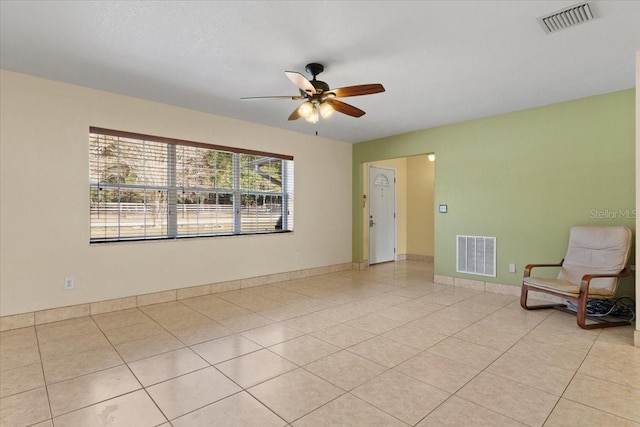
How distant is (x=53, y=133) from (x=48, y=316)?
1930mm

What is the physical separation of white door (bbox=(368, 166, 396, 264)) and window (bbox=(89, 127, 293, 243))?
2.05 meters

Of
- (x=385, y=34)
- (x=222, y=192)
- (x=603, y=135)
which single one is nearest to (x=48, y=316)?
(x=222, y=192)

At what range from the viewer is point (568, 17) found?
93.7 inches

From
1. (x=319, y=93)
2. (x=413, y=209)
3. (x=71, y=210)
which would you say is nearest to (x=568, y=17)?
(x=319, y=93)

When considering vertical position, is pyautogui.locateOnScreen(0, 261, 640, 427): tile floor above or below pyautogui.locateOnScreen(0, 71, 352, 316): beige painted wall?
below

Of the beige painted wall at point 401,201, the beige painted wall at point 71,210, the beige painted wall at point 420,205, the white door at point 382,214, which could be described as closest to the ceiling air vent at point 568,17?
the beige painted wall at point 71,210

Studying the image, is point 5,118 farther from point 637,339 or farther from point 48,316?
point 637,339

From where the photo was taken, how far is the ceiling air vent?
227 cm

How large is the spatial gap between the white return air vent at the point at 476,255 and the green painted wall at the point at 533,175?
82 mm

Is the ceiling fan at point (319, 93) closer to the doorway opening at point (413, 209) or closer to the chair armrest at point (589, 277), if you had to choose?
the chair armrest at point (589, 277)

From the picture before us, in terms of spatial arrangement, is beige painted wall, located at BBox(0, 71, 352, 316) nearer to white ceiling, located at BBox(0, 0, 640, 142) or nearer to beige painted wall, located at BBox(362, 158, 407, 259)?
white ceiling, located at BBox(0, 0, 640, 142)

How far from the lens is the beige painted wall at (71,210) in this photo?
3309mm

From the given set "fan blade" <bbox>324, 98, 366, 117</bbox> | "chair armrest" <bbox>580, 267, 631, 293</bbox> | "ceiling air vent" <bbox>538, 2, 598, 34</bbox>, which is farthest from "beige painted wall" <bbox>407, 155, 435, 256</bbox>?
"ceiling air vent" <bbox>538, 2, 598, 34</bbox>

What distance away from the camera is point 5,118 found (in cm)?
327
